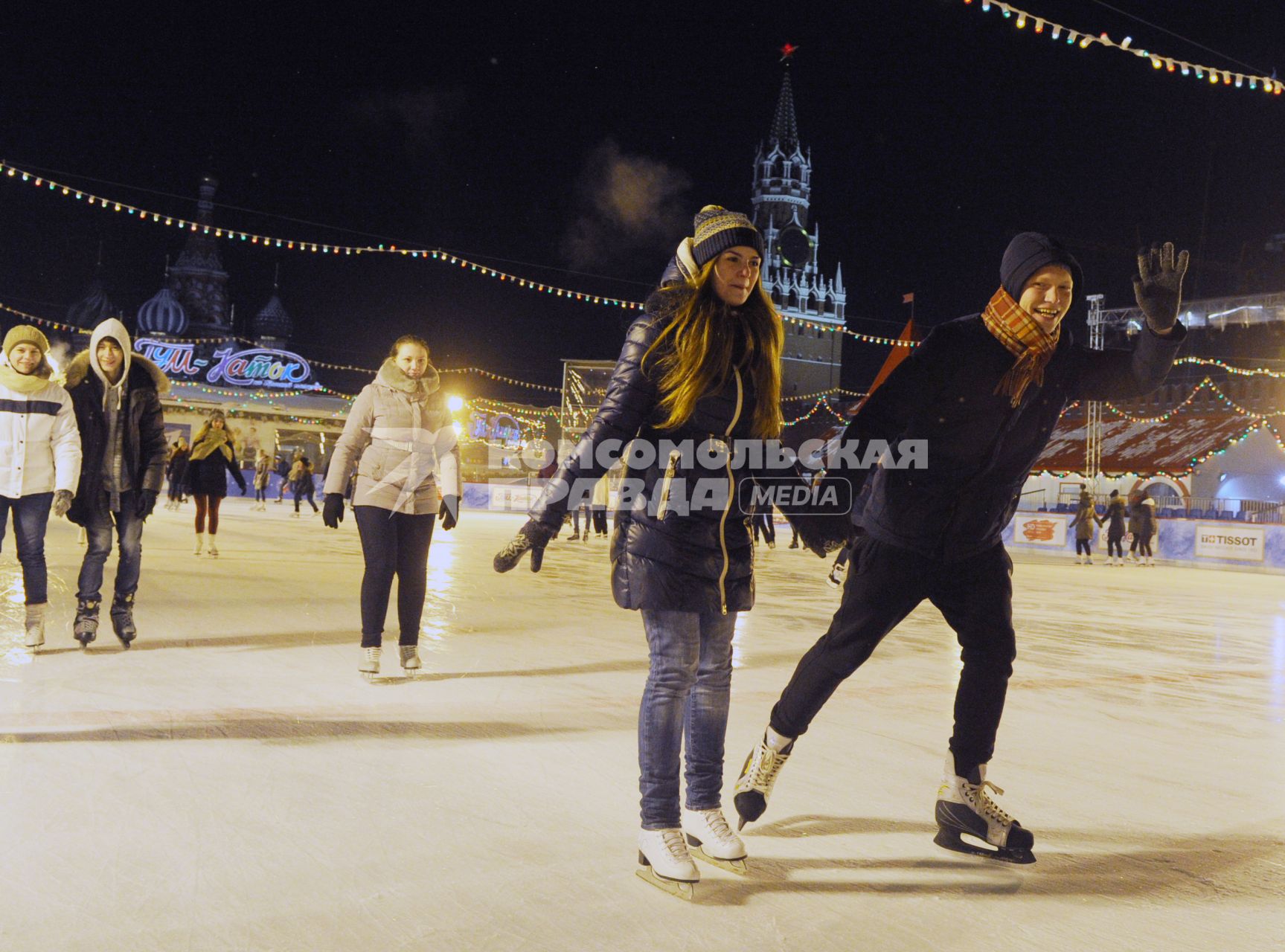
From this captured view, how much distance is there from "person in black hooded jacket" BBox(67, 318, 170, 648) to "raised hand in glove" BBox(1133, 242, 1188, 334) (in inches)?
165

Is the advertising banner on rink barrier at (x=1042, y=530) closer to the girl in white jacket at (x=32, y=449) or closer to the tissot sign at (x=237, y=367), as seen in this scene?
the girl in white jacket at (x=32, y=449)

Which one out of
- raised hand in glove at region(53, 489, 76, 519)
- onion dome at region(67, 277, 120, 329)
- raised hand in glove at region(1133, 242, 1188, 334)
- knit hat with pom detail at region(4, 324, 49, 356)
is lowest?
raised hand in glove at region(53, 489, 76, 519)

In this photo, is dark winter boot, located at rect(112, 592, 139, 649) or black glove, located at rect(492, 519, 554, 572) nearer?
black glove, located at rect(492, 519, 554, 572)

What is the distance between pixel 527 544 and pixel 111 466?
134 inches

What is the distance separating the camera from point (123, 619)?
501 cm

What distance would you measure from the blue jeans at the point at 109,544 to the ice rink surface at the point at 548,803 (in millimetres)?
296

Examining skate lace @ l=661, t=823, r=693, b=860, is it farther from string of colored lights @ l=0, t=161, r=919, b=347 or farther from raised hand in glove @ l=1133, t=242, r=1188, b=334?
string of colored lights @ l=0, t=161, r=919, b=347

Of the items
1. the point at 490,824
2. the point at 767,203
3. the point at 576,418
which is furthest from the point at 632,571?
the point at 767,203

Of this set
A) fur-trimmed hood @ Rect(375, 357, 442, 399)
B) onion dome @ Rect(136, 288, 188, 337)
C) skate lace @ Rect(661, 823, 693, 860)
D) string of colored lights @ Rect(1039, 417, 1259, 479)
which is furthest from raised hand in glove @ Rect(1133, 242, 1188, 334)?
onion dome @ Rect(136, 288, 188, 337)

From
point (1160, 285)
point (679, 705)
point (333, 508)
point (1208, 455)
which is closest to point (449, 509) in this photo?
point (333, 508)

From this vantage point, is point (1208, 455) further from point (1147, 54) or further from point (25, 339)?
point (25, 339)

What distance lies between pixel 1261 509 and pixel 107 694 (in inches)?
792

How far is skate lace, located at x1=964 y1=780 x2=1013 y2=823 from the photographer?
248 centimetres

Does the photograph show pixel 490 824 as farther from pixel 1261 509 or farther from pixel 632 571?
pixel 1261 509
